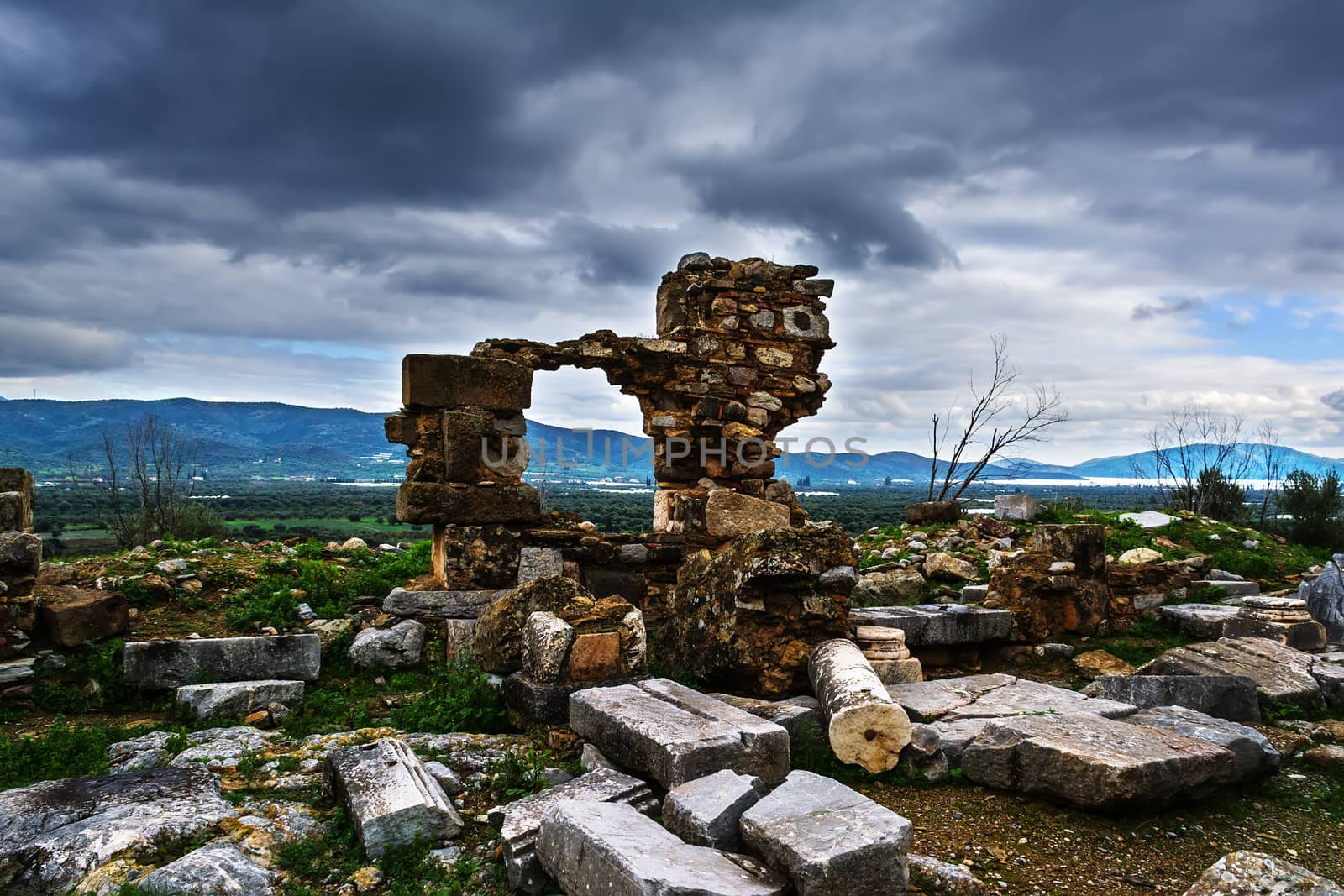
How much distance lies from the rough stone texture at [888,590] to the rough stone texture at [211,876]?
8.67 metres

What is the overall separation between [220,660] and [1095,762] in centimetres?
667

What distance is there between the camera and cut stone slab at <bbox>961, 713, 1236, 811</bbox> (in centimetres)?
457

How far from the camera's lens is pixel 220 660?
272 inches

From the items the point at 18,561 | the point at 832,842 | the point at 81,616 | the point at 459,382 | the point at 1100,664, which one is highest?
the point at 459,382

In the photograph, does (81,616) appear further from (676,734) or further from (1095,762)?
(1095,762)

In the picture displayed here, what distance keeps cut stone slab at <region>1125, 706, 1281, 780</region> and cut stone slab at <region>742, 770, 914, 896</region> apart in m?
2.89

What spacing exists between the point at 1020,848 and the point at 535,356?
272 inches

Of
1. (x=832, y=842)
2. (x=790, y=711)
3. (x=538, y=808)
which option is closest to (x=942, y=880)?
(x=832, y=842)

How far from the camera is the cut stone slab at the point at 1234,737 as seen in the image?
17.0 feet

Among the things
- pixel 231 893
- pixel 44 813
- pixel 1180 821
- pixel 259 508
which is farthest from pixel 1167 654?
pixel 259 508

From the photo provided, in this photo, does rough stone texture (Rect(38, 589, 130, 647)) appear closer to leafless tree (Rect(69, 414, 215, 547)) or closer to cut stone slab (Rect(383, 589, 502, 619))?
cut stone slab (Rect(383, 589, 502, 619))

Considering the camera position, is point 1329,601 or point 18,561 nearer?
point 18,561

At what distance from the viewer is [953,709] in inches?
248

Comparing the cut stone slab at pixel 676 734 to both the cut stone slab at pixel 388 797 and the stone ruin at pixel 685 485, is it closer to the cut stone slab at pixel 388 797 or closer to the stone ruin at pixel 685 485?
the stone ruin at pixel 685 485
